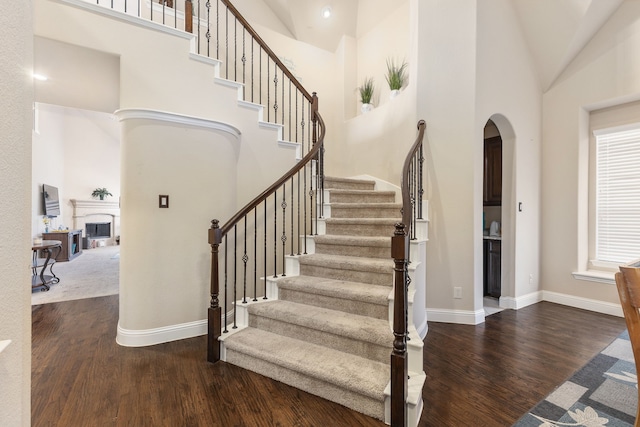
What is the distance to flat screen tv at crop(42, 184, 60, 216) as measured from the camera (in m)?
6.98

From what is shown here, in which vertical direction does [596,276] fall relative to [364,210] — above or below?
below

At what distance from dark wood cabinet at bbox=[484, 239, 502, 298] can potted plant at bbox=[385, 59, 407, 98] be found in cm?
254

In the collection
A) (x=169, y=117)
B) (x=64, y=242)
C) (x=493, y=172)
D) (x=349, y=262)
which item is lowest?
Result: (x=64, y=242)

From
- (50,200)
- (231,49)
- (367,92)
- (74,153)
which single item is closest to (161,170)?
(231,49)

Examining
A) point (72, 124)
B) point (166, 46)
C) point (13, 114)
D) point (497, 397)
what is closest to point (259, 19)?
point (166, 46)

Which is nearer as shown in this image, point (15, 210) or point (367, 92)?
point (15, 210)

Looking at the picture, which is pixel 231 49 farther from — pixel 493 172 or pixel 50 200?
pixel 50 200

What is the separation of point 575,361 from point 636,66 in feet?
11.1

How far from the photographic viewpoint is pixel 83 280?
5.04 meters

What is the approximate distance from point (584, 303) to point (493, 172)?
203cm

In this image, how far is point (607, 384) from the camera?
6.54 ft

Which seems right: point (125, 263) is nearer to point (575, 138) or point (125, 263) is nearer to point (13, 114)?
point (13, 114)

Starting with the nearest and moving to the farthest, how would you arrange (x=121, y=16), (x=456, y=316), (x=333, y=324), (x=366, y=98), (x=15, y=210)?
(x=15, y=210) → (x=333, y=324) → (x=121, y=16) → (x=456, y=316) → (x=366, y=98)

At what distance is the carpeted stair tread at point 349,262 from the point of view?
2.48m
